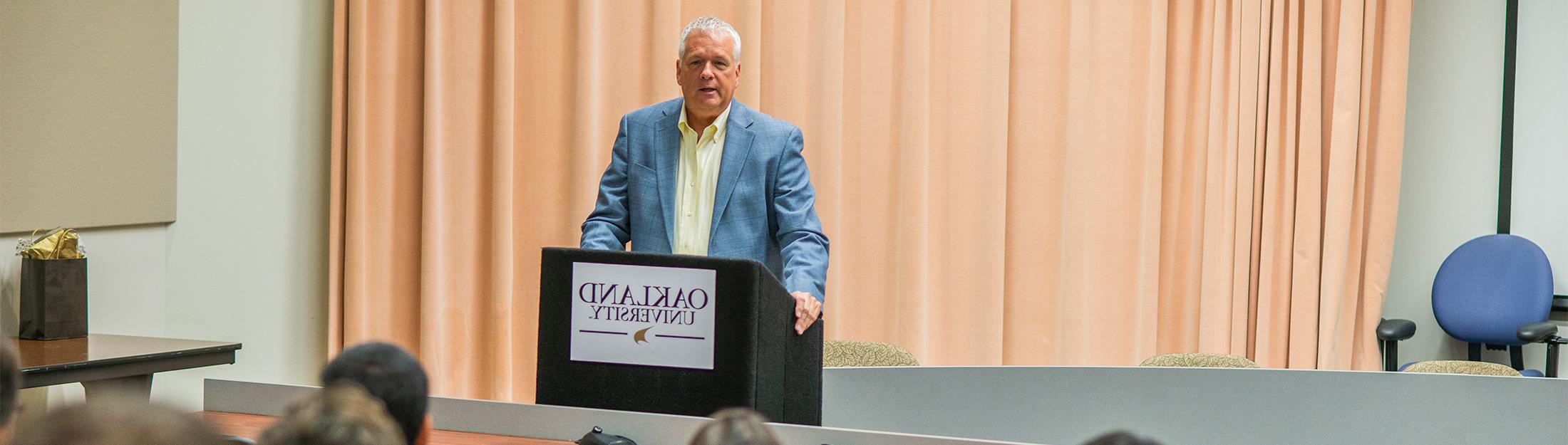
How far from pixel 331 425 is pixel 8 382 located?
0.60 meters

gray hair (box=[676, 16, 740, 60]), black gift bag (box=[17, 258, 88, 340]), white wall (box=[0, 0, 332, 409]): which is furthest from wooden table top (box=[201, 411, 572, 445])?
white wall (box=[0, 0, 332, 409])

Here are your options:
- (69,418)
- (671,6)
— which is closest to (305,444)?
(69,418)

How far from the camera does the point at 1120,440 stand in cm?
75

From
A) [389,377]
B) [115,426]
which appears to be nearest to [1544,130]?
[389,377]

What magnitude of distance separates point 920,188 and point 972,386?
2253 mm

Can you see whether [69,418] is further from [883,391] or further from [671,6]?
[671,6]

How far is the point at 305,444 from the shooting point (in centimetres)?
72

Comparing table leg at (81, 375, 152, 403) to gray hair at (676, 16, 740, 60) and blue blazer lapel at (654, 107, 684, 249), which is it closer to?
blue blazer lapel at (654, 107, 684, 249)

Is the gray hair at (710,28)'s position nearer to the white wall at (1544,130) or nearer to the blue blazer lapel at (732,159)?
the blue blazer lapel at (732,159)

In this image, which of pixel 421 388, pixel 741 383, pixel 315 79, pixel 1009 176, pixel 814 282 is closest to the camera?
pixel 421 388

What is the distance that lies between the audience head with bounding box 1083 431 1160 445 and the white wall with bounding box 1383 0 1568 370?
457 cm

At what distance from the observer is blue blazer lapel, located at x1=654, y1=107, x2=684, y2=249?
2.42 metres

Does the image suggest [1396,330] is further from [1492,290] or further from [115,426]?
[115,426]

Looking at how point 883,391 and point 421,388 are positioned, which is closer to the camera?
point 421,388
